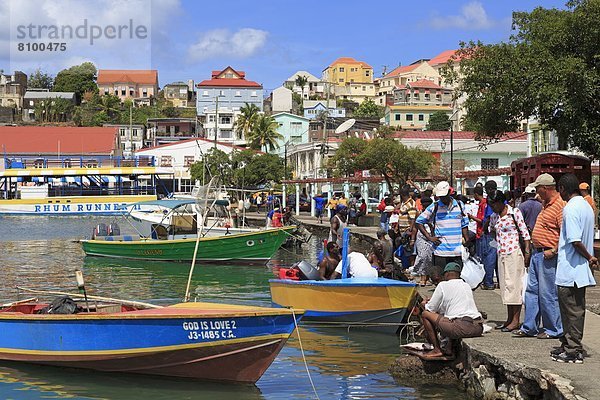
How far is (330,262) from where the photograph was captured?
14984mm

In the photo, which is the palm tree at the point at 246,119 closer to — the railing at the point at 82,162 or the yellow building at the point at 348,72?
the railing at the point at 82,162

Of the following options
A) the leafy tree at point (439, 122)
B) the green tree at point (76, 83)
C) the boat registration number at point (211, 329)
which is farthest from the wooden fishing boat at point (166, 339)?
the green tree at point (76, 83)

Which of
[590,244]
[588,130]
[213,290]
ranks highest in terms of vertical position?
[588,130]

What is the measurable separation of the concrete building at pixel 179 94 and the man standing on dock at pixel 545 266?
14186 centimetres

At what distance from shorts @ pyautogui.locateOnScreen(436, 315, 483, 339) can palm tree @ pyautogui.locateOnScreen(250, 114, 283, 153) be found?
80192 millimetres

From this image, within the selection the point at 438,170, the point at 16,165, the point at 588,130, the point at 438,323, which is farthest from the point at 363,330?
the point at 16,165

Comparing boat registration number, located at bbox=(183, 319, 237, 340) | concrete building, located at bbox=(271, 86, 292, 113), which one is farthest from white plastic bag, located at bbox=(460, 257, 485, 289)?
concrete building, located at bbox=(271, 86, 292, 113)

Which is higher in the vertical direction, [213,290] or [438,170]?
[438,170]

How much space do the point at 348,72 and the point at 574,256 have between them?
153m

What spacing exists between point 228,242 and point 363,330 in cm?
1371

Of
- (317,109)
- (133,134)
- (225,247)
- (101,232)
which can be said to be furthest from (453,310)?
(317,109)

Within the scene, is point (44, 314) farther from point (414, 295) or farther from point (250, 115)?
point (250, 115)

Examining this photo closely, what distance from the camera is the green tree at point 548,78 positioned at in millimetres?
21391

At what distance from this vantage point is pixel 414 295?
13570mm
